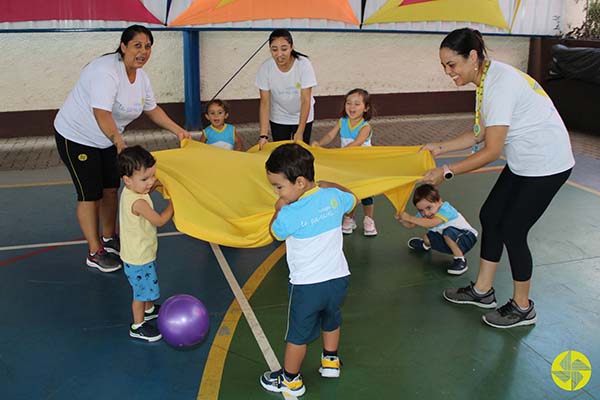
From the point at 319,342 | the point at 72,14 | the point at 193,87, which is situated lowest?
the point at 319,342

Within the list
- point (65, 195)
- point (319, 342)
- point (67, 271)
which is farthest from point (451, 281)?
point (65, 195)

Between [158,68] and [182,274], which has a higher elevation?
[158,68]

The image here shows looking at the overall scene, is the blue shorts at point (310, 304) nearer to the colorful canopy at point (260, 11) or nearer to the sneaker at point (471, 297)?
the sneaker at point (471, 297)

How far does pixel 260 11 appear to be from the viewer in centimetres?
962

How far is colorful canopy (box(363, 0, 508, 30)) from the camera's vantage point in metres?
10.4

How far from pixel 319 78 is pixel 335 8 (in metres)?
1.95

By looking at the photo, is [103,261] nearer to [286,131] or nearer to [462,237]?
[286,131]

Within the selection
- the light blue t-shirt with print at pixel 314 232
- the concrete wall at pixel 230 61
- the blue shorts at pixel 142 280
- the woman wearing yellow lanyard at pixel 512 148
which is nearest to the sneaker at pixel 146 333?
the blue shorts at pixel 142 280

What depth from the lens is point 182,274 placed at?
4.96 metres

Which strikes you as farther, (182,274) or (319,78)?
(319,78)

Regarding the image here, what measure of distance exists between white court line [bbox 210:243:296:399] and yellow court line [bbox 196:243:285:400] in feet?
0.16

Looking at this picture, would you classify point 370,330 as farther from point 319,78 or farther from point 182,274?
point 319,78

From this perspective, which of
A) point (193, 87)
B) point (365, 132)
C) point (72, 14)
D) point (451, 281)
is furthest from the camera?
point (193, 87)
